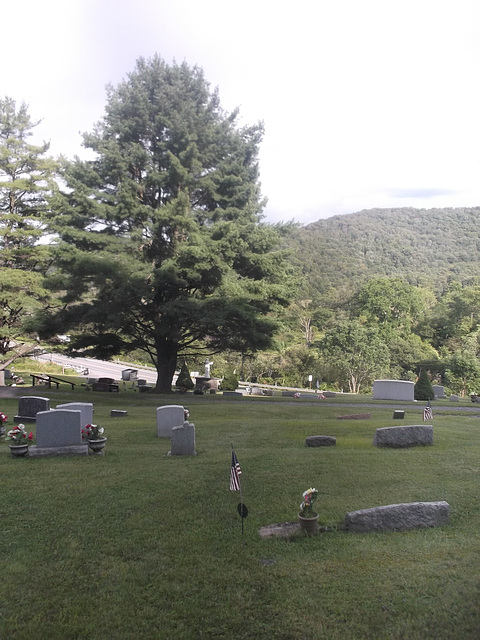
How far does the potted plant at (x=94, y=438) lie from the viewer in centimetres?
1049

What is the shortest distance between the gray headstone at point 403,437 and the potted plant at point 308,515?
211 inches

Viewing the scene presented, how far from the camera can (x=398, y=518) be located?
20.9 feet

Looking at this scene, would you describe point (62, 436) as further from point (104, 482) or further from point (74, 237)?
point (74, 237)

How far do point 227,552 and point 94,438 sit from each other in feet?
18.8

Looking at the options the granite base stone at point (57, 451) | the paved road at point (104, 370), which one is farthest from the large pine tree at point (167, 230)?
the paved road at point (104, 370)

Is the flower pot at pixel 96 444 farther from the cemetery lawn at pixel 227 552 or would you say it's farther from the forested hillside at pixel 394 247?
the forested hillside at pixel 394 247

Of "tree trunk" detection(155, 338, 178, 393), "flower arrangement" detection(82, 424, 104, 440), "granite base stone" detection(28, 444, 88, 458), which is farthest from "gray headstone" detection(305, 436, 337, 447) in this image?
"tree trunk" detection(155, 338, 178, 393)

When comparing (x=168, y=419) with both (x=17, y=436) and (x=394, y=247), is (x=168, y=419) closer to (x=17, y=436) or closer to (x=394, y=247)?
(x=17, y=436)

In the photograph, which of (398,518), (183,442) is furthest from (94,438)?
(398,518)

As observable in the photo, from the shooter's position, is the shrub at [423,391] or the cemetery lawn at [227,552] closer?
the cemetery lawn at [227,552]

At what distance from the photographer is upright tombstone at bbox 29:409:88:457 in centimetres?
1036

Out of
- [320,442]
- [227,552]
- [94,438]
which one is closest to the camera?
[227,552]

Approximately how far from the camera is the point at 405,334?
183 ft

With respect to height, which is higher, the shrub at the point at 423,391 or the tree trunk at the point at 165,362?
the tree trunk at the point at 165,362
